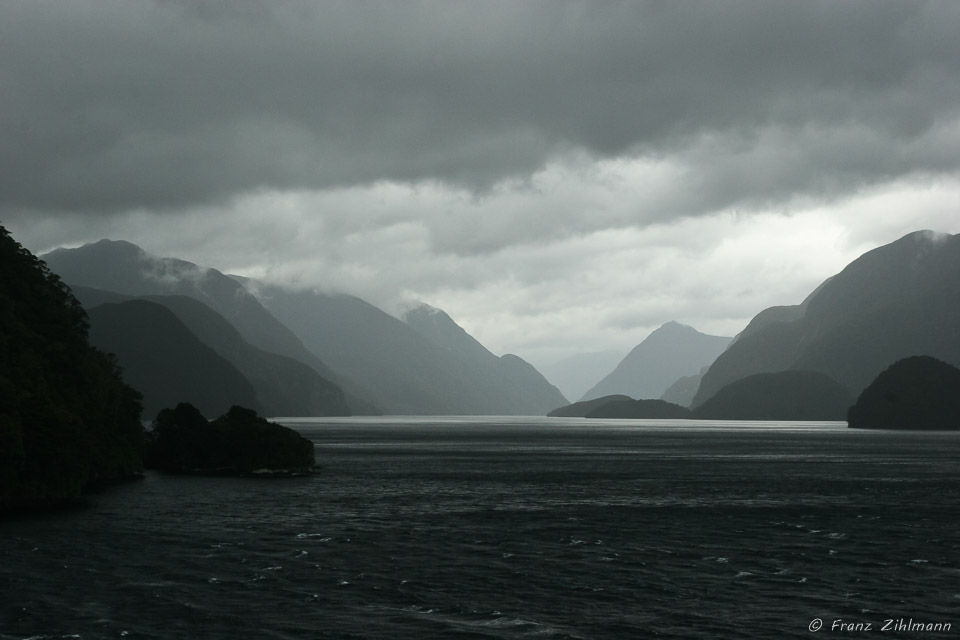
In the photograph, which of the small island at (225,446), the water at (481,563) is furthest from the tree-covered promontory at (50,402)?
the water at (481,563)

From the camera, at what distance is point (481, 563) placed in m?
64.8

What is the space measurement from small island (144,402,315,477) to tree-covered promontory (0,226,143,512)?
6.44 metres

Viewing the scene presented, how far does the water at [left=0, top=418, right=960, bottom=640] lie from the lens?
4734 centimetres

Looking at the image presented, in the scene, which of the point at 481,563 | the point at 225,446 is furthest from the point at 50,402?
the point at 481,563

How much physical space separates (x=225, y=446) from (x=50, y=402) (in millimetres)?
63624

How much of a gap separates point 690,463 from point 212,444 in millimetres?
95741

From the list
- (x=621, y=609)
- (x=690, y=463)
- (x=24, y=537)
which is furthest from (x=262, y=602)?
(x=690, y=463)

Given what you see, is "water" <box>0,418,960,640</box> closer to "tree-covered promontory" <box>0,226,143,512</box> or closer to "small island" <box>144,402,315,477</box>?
"tree-covered promontory" <box>0,226,143,512</box>

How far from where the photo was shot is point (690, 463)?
183 m

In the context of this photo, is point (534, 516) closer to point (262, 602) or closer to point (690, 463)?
point (262, 602)

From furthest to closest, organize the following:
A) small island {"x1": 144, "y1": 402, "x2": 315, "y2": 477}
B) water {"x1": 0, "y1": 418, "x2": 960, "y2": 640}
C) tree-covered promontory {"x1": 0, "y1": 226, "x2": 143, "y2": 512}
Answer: small island {"x1": 144, "y1": 402, "x2": 315, "y2": 477}
tree-covered promontory {"x1": 0, "y1": 226, "x2": 143, "y2": 512}
water {"x1": 0, "y1": 418, "x2": 960, "y2": 640}

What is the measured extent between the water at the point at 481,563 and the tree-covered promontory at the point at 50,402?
8680 mm

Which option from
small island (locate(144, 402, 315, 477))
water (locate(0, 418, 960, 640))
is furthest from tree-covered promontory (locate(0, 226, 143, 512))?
water (locate(0, 418, 960, 640))

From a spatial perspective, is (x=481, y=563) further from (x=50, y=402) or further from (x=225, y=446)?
(x=225, y=446)
